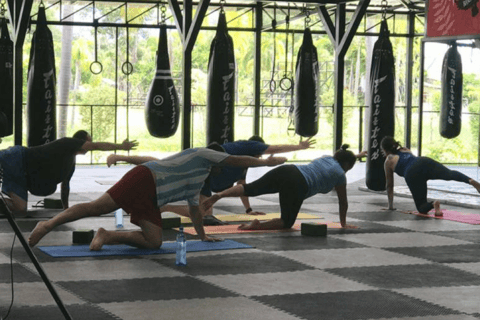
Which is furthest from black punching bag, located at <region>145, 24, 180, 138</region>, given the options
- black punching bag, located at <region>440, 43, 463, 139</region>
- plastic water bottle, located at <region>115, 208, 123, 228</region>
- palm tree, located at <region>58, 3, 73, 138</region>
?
palm tree, located at <region>58, 3, 73, 138</region>

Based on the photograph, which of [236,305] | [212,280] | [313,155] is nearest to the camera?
[236,305]

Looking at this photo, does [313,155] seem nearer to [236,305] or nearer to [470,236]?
[470,236]

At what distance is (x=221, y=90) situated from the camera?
14.1 m

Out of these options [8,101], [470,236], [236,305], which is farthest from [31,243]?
[8,101]

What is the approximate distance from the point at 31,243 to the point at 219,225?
287 cm

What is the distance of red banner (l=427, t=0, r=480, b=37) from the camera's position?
12159 millimetres

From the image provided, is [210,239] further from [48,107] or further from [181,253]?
[48,107]

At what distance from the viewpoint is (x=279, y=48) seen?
30656 mm

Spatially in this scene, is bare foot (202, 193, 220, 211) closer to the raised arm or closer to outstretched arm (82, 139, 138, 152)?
the raised arm

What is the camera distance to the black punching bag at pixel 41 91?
13562 mm

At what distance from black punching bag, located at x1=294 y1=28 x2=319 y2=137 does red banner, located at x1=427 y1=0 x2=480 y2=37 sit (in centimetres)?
314

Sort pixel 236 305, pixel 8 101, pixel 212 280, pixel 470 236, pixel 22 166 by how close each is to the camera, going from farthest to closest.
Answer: pixel 8 101 → pixel 22 166 → pixel 470 236 → pixel 212 280 → pixel 236 305

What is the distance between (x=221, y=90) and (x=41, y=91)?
2923 mm

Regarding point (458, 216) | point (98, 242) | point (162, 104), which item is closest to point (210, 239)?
point (98, 242)
